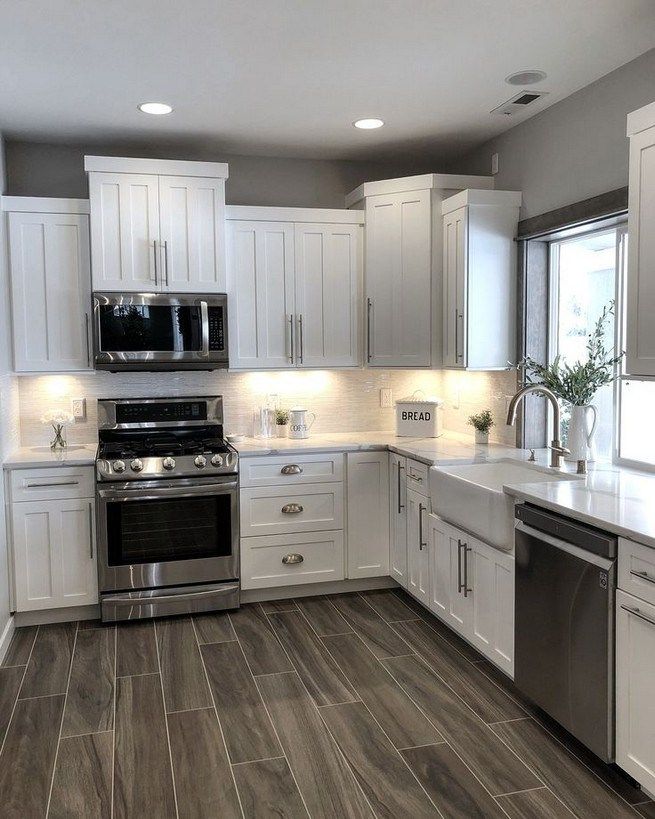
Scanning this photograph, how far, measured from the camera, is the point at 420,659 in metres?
3.38

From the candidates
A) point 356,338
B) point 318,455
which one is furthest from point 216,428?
point 356,338

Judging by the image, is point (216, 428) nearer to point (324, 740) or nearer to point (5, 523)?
point (5, 523)

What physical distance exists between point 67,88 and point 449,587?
295cm

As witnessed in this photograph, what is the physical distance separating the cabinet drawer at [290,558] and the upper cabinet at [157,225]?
1.50m

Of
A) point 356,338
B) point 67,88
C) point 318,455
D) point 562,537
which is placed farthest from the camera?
point 356,338

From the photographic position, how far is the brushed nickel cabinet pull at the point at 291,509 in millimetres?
4160

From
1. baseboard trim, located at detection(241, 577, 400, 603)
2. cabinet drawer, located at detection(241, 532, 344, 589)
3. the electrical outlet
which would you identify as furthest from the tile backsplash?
baseboard trim, located at detection(241, 577, 400, 603)

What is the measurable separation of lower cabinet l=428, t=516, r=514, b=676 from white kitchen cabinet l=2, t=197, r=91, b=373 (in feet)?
7.26

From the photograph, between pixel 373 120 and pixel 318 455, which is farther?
pixel 318 455

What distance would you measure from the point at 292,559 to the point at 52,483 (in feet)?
4.52

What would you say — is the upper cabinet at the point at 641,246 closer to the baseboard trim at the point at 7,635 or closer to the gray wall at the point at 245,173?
the gray wall at the point at 245,173

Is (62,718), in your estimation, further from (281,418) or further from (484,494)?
(281,418)

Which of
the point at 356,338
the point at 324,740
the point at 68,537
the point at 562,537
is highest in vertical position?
the point at 356,338

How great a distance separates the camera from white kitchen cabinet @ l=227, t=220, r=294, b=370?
14.0 feet
